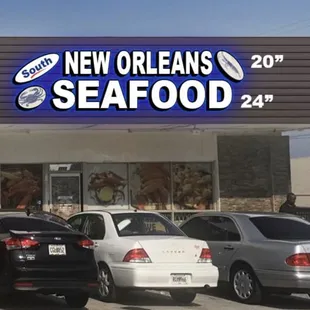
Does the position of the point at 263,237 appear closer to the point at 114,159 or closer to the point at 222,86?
the point at 222,86

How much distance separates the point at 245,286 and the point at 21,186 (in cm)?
946

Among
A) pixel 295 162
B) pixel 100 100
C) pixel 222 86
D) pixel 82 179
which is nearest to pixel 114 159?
pixel 82 179

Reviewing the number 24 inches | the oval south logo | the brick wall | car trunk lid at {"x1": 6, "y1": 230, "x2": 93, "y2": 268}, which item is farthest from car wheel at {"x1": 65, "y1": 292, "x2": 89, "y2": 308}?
the brick wall

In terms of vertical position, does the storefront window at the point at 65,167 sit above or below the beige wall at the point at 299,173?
below

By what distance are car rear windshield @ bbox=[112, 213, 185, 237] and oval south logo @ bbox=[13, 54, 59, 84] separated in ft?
21.3

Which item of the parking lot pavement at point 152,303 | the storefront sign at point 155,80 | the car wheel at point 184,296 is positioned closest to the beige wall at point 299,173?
the storefront sign at point 155,80

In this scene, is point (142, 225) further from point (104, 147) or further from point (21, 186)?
point (21, 186)

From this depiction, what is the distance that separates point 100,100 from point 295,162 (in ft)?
123

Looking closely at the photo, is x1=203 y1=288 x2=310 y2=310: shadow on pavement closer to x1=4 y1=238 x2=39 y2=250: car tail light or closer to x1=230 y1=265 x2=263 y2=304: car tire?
x1=230 y1=265 x2=263 y2=304: car tire

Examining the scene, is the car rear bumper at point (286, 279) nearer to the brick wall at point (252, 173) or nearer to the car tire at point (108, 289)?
the car tire at point (108, 289)

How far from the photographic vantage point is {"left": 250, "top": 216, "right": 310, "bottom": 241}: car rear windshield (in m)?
11.2

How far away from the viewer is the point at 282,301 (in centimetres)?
1167

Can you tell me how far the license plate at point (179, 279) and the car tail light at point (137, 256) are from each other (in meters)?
0.48

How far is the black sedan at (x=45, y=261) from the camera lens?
372 inches
